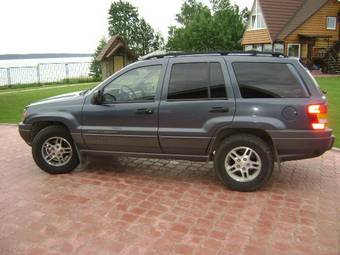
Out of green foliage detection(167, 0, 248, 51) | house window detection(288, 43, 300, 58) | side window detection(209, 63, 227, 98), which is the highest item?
green foliage detection(167, 0, 248, 51)

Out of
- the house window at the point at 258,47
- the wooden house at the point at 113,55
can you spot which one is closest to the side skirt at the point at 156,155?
the wooden house at the point at 113,55

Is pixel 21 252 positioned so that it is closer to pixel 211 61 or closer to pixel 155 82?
pixel 155 82

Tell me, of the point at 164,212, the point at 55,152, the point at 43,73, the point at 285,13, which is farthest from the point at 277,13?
the point at 164,212

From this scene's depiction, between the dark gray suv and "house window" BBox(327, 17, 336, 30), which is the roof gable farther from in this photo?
the dark gray suv

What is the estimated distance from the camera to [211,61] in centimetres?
498

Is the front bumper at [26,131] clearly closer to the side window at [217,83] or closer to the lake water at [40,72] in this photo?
the side window at [217,83]

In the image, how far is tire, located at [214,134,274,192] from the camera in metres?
4.75

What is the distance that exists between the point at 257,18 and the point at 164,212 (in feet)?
112

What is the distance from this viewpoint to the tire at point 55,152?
5598 mm

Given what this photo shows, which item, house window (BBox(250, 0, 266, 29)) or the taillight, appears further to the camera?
house window (BBox(250, 0, 266, 29))

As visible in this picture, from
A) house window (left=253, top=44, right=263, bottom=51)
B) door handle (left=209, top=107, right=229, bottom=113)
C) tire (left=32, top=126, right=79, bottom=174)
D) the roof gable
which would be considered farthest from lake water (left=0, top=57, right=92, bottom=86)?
door handle (left=209, top=107, right=229, bottom=113)

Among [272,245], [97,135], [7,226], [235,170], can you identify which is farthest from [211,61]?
[7,226]

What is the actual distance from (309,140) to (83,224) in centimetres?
293

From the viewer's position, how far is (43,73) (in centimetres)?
2831
